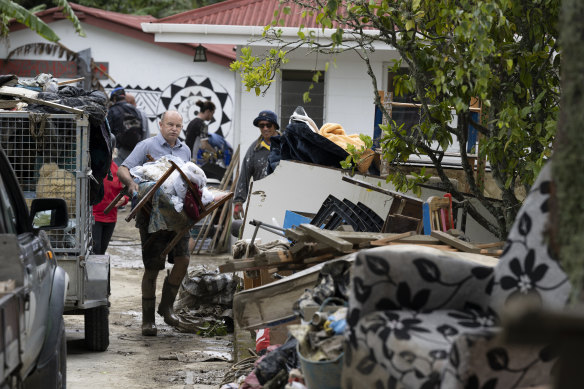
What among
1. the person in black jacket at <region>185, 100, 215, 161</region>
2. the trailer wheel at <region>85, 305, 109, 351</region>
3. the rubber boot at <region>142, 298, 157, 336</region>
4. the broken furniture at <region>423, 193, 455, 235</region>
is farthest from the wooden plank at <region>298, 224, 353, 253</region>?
the person in black jacket at <region>185, 100, 215, 161</region>

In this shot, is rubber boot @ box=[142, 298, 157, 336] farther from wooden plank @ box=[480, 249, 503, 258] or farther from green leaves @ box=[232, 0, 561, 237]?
wooden plank @ box=[480, 249, 503, 258]

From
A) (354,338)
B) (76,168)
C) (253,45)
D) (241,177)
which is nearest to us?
(354,338)

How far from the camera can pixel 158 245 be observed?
9141 mm

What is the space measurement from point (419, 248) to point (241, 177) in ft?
24.7

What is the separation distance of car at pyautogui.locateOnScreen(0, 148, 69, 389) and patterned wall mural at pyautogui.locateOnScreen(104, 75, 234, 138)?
590 inches

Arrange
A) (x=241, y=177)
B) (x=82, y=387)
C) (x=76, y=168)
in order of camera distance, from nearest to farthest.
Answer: (x=82, y=387), (x=76, y=168), (x=241, y=177)

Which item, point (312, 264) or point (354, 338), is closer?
point (354, 338)

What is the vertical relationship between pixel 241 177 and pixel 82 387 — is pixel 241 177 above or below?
above

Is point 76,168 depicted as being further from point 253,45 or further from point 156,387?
point 253,45

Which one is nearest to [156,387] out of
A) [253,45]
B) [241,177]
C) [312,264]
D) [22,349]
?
[312,264]

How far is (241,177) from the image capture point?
11.2 metres

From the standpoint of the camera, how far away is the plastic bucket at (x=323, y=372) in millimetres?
4047

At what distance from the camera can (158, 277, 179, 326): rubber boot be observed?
9.35 meters

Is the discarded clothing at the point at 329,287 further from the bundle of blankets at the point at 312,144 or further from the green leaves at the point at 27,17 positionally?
the green leaves at the point at 27,17
